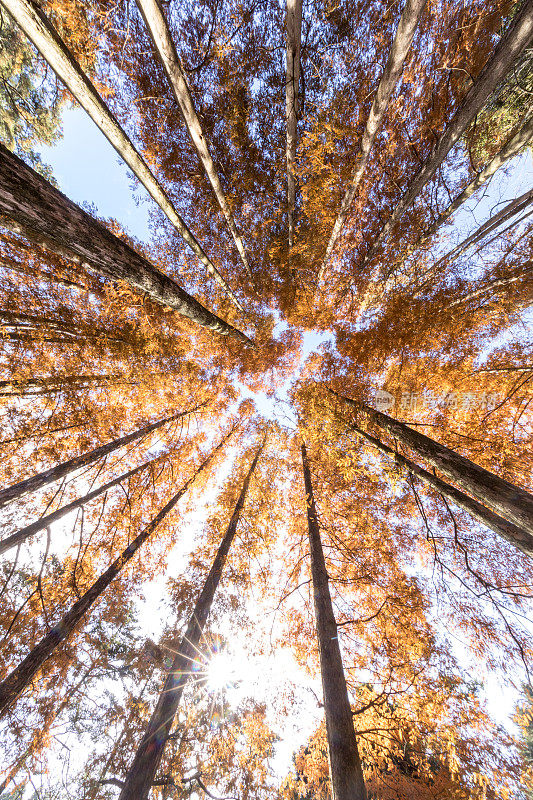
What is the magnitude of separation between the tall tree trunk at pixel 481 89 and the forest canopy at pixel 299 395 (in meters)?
0.05

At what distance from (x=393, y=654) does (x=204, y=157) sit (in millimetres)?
12186

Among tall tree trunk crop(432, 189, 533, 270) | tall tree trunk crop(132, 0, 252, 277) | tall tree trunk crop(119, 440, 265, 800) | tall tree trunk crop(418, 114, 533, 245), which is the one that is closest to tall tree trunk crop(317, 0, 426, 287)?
tall tree trunk crop(418, 114, 533, 245)

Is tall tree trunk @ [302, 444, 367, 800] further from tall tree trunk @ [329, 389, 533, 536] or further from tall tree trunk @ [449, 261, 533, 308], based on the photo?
tall tree trunk @ [449, 261, 533, 308]

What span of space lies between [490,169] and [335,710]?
1124 centimetres

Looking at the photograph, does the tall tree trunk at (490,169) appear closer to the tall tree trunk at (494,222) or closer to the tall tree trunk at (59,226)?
the tall tree trunk at (494,222)

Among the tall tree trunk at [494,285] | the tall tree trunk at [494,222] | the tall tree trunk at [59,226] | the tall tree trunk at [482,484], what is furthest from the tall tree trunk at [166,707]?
the tall tree trunk at [494,222]

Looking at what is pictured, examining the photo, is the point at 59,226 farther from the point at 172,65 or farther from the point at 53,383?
the point at 53,383

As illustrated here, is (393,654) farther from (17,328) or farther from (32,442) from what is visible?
(17,328)

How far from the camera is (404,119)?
5.62 m

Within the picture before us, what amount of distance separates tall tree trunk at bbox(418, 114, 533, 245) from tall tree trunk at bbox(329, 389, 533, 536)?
6.51m

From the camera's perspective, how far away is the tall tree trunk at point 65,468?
5257mm

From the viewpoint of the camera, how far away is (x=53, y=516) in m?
6.24

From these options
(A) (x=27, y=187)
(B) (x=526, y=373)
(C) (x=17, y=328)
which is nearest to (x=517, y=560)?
(B) (x=526, y=373)

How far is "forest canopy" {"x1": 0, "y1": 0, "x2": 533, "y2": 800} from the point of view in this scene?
4.23 metres
